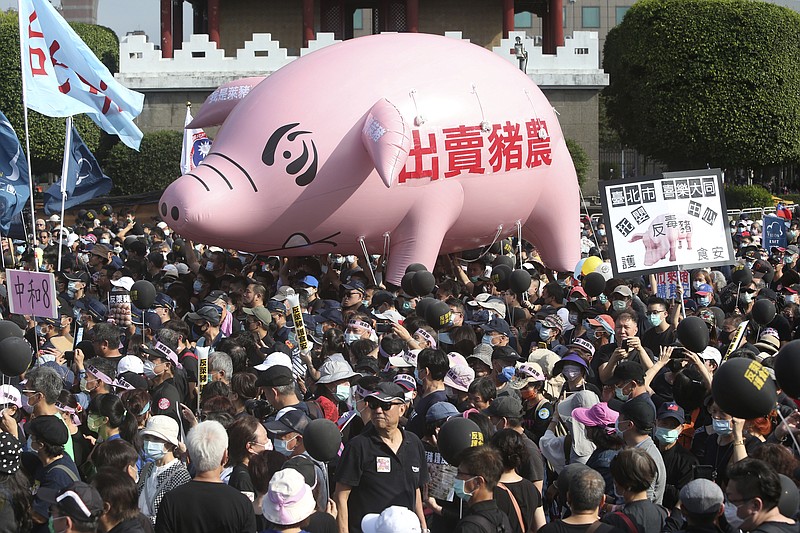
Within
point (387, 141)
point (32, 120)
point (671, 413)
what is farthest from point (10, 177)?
point (32, 120)

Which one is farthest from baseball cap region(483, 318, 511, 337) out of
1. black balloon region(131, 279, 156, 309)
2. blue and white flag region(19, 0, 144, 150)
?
blue and white flag region(19, 0, 144, 150)

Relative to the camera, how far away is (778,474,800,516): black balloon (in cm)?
458

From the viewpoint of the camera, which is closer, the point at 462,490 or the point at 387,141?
the point at 462,490

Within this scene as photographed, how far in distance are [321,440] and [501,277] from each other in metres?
6.78

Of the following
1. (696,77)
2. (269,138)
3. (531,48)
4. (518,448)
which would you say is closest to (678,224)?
(269,138)

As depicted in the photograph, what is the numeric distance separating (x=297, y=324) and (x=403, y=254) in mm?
4280

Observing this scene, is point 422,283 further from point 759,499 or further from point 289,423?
point 759,499

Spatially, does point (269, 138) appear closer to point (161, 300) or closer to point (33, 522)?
point (161, 300)

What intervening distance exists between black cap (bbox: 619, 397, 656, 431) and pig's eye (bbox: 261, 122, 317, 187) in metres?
6.64

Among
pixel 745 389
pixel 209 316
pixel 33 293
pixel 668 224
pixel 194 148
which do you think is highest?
pixel 194 148

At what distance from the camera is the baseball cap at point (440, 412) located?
623cm

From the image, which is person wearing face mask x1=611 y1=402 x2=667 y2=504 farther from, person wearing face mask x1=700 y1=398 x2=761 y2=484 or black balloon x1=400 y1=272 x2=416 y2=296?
black balloon x1=400 y1=272 x2=416 y2=296

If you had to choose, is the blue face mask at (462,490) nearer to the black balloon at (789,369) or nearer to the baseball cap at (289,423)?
the baseball cap at (289,423)

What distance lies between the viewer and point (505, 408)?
6148mm
